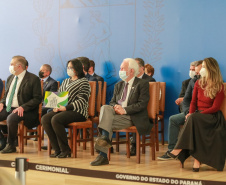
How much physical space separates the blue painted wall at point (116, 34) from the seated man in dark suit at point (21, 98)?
6.09 feet

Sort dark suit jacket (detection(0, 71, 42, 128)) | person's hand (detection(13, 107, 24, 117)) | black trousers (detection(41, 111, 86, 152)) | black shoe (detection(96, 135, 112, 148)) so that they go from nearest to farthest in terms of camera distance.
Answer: black shoe (detection(96, 135, 112, 148)) < black trousers (detection(41, 111, 86, 152)) < person's hand (detection(13, 107, 24, 117)) < dark suit jacket (detection(0, 71, 42, 128))

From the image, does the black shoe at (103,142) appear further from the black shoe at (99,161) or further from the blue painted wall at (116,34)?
the blue painted wall at (116,34)

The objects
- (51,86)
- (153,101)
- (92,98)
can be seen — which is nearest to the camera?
(153,101)

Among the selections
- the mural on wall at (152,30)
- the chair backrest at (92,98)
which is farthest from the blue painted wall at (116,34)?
the chair backrest at (92,98)

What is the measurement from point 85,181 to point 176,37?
3.51 m

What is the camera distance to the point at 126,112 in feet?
14.2

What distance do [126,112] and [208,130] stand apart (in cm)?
92

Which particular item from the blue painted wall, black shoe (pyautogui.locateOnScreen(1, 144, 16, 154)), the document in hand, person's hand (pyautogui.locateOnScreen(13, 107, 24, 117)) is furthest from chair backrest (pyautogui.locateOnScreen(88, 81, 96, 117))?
the blue painted wall

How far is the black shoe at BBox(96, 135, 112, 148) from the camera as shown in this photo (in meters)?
4.17

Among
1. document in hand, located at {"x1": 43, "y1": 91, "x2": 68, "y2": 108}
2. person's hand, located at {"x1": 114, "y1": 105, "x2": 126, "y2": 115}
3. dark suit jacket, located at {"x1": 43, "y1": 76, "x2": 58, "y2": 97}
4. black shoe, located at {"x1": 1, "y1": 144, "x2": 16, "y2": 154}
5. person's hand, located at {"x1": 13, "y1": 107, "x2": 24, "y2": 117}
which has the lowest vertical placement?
black shoe, located at {"x1": 1, "y1": 144, "x2": 16, "y2": 154}

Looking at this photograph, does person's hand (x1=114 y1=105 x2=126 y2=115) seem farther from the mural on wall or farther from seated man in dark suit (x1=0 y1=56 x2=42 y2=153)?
the mural on wall

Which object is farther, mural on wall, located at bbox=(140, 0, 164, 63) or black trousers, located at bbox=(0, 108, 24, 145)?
mural on wall, located at bbox=(140, 0, 164, 63)

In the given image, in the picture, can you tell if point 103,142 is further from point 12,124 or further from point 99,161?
point 12,124

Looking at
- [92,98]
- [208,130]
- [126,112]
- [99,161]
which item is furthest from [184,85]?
[99,161]
